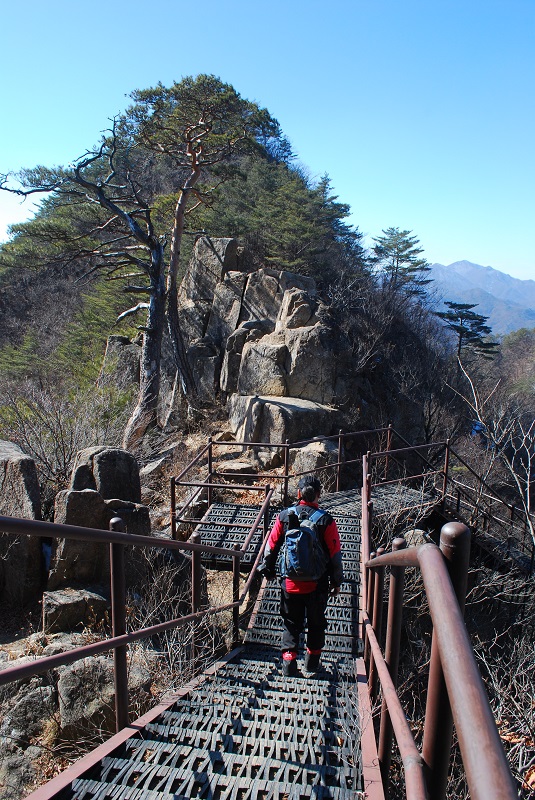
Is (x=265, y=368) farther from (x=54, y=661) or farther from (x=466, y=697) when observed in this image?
(x=466, y=697)

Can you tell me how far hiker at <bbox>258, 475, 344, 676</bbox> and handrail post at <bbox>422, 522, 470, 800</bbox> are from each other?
318cm

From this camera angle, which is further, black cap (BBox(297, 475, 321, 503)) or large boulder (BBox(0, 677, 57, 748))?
black cap (BBox(297, 475, 321, 503))

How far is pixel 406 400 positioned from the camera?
1853cm

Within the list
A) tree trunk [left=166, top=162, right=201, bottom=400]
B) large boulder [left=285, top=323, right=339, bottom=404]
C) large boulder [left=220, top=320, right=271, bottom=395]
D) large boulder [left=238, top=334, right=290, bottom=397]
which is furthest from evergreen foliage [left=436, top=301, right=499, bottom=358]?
tree trunk [left=166, top=162, right=201, bottom=400]

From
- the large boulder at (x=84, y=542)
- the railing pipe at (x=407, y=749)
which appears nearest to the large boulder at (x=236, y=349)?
the large boulder at (x=84, y=542)

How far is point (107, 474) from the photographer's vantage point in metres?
7.16

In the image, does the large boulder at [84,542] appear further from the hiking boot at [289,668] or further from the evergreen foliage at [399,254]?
the evergreen foliage at [399,254]

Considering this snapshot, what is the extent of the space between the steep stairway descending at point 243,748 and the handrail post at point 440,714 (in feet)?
4.57

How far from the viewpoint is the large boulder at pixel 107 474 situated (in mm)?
7086

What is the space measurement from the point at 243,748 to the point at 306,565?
167cm

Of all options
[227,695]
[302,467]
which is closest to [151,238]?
[302,467]

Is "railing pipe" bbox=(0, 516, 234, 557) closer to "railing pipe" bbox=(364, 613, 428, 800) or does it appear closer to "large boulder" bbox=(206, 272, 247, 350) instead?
"railing pipe" bbox=(364, 613, 428, 800)

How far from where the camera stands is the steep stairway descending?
2295 mm

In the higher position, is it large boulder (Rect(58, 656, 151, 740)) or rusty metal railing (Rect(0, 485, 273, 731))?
rusty metal railing (Rect(0, 485, 273, 731))
